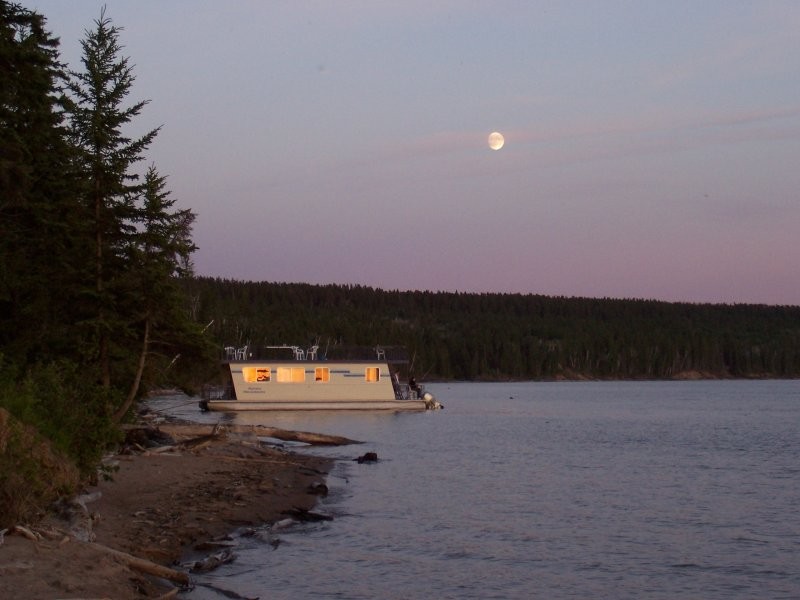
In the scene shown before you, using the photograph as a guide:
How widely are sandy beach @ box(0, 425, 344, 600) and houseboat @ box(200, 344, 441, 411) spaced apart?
23.1m

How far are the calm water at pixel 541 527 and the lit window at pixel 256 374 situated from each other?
45.6 feet

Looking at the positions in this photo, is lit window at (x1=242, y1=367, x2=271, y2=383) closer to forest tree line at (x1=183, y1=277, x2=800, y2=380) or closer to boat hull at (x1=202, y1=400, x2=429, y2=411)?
boat hull at (x1=202, y1=400, x2=429, y2=411)

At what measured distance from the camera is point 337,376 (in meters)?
55.5

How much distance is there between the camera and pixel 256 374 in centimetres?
5512

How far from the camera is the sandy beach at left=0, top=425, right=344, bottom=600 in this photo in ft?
37.8

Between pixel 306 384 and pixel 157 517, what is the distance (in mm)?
37789

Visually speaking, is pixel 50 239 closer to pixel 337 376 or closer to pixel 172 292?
pixel 172 292

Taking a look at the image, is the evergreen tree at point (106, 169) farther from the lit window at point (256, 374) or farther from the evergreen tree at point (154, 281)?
the lit window at point (256, 374)

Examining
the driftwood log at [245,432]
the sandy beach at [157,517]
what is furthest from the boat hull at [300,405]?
the sandy beach at [157,517]

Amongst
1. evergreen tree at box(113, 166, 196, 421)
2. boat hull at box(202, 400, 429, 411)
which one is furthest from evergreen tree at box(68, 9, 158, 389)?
boat hull at box(202, 400, 429, 411)

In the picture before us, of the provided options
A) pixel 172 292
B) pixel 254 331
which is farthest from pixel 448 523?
pixel 254 331

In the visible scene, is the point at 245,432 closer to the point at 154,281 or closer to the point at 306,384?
the point at 154,281

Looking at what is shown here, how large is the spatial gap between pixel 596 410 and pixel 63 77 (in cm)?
5285

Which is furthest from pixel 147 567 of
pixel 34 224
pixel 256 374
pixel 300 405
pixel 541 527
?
pixel 256 374
